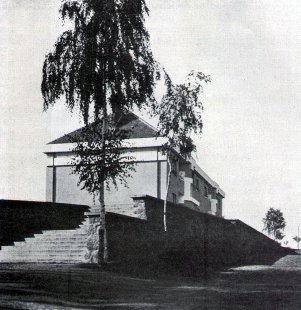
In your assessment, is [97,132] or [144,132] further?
[144,132]

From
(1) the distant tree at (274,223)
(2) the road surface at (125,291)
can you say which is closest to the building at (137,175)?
(2) the road surface at (125,291)

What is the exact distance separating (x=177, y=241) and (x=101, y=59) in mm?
8702

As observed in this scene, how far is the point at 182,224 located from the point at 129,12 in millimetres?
10363

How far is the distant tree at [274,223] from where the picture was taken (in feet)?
206

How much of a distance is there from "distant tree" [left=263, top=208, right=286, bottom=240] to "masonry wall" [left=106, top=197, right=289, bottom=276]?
110 ft

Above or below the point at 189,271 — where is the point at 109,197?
above

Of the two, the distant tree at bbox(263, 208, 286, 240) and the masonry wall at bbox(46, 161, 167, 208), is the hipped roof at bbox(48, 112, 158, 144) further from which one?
the distant tree at bbox(263, 208, 286, 240)

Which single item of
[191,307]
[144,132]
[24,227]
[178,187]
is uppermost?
[144,132]

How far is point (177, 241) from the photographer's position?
21.8 metres

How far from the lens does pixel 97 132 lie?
1692cm

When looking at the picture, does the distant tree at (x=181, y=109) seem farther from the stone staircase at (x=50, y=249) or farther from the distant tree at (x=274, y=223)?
the distant tree at (x=274, y=223)

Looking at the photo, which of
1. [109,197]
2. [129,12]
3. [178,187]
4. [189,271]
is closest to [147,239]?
[189,271]

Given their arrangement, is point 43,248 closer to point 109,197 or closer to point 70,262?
point 70,262

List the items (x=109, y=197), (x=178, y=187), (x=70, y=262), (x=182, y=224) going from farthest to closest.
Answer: (x=178, y=187) → (x=109, y=197) → (x=182, y=224) → (x=70, y=262)
